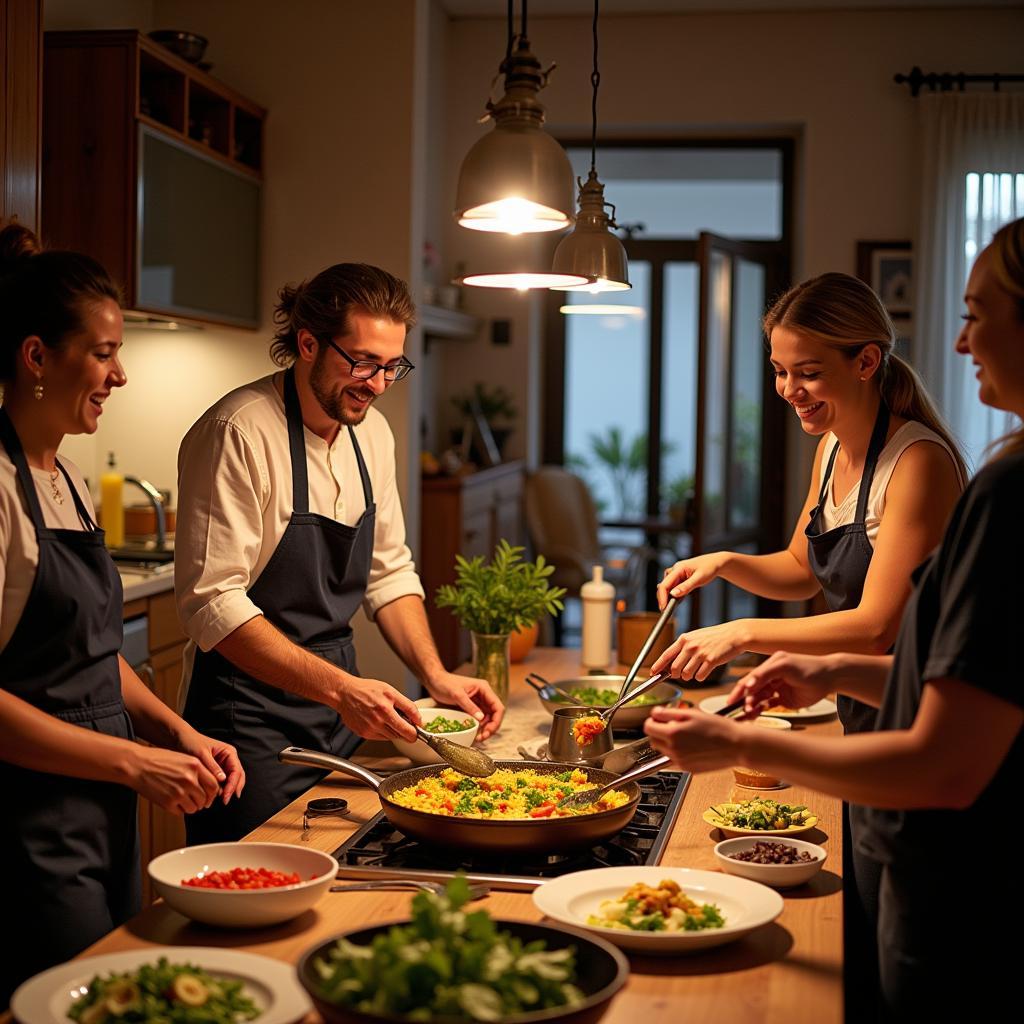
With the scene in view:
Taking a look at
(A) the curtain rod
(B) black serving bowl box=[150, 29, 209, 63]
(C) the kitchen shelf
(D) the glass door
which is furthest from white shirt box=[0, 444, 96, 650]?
(A) the curtain rod

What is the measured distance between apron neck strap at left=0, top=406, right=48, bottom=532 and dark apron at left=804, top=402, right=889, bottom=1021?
1.39 meters

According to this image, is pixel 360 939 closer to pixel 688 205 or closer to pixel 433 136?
pixel 433 136

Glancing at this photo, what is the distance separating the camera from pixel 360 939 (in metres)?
1.33

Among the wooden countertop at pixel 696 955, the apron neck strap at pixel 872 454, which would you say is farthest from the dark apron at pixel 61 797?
the apron neck strap at pixel 872 454

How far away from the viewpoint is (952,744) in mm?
1297

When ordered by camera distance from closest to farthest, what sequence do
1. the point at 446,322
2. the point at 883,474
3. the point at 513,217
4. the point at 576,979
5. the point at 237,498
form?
the point at 576,979 → the point at 513,217 → the point at 883,474 → the point at 237,498 → the point at 446,322

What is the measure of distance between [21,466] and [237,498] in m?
0.53

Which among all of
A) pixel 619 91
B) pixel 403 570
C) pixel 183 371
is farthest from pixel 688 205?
pixel 403 570

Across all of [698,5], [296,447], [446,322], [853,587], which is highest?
[698,5]

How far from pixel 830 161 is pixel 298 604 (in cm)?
479

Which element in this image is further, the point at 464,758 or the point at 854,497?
the point at 854,497

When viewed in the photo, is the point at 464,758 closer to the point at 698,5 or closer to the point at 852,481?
the point at 852,481

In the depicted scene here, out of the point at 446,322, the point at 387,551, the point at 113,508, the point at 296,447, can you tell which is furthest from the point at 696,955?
the point at 446,322

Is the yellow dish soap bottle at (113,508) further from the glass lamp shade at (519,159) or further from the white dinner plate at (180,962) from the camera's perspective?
the white dinner plate at (180,962)
